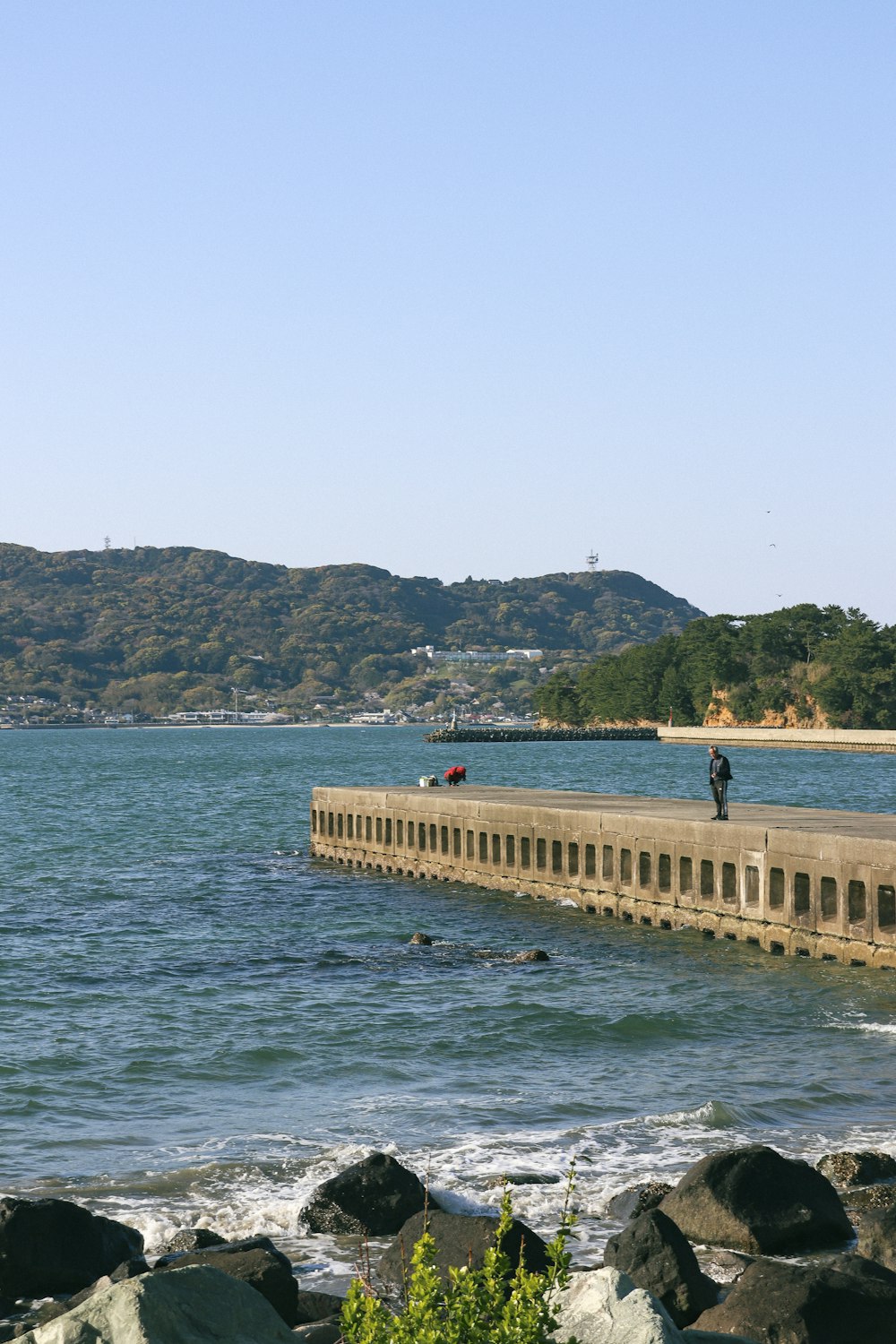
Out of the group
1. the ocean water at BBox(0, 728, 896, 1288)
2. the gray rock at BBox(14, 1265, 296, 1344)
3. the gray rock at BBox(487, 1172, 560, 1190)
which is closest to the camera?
the gray rock at BBox(14, 1265, 296, 1344)

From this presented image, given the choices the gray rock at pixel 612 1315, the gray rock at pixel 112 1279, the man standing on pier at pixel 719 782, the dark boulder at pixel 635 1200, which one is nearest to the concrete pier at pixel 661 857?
the man standing on pier at pixel 719 782

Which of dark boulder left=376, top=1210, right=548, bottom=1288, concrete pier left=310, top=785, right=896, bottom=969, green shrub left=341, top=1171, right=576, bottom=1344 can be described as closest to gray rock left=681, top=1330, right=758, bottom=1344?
green shrub left=341, top=1171, right=576, bottom=1344

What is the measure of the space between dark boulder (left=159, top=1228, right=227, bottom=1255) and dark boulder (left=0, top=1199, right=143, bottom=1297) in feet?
1.13

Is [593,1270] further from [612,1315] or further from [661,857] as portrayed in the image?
[661,857]

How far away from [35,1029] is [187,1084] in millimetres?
4881

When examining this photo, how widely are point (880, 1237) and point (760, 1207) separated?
1.05 meters

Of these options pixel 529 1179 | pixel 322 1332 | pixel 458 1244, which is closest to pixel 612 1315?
pixel 322 1332

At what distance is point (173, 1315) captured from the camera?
776 cm

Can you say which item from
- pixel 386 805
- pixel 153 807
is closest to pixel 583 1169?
pixel 386 805

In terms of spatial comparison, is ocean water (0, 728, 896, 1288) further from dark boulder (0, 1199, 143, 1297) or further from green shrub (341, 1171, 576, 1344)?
green shrub (341, 1171, 576, 1344)

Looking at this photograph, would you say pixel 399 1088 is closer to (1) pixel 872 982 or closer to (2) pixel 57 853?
(1) pixel 872 982

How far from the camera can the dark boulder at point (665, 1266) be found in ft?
36.9

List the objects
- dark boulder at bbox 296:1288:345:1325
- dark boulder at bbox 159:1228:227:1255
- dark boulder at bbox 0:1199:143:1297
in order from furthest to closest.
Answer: dark boulder at bbox 159:1228:227:1255 → dark boulder at bbox 0:1199:143:1297 → dark boulder at bbox 296:1288:345:1325

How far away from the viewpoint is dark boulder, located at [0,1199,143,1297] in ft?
41.1
